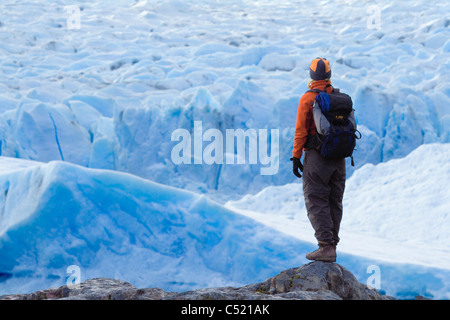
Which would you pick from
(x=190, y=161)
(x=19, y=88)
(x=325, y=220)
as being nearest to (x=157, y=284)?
(x=325, y=220)

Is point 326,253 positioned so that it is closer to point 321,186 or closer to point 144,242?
point 321,186

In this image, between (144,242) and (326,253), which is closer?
(326,253)

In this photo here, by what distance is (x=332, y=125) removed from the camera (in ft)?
7.76

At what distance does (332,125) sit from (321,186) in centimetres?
33

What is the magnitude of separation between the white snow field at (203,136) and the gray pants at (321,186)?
1485mm

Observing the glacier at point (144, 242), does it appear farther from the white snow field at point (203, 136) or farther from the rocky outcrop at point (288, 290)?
the rocky outcrop at point (288, 290)

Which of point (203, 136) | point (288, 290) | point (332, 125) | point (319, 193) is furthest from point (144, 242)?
point (203, 136)

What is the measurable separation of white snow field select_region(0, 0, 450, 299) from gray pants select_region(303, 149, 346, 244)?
1.49 meters

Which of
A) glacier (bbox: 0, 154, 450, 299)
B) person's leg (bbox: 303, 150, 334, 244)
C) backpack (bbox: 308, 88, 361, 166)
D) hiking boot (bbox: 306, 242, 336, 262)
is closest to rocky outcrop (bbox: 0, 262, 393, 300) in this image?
hiking boot (bbox: 306, 242, 336, 262)

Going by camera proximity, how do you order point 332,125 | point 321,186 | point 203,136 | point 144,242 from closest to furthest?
1. point 332,125
2. point 321,186
3. point 144,242
4. point 203,136

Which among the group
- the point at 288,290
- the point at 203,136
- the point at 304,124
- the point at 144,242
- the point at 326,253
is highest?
the point at 304,124

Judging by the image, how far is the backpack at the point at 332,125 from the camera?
2352 millimetres

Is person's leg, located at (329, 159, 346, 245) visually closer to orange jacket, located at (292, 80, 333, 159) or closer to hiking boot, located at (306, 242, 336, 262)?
hiking boot, located at (306, 242, 336, 262)

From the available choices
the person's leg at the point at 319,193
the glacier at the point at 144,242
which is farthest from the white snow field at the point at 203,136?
the person's leg at the point at 319,193
